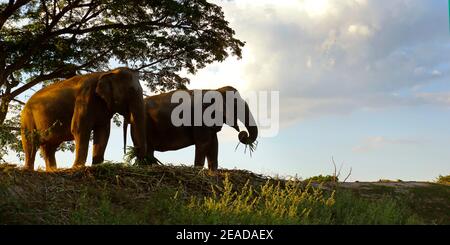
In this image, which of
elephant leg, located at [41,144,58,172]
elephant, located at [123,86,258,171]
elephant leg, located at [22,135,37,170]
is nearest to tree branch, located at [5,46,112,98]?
elephant, located at [123,86,258,171]

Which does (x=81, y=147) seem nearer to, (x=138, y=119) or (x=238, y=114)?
(x=138, y=119)

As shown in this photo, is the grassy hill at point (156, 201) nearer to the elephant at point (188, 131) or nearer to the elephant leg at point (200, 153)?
the elephant leg at point (200, 153)

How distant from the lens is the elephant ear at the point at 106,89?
469 inches

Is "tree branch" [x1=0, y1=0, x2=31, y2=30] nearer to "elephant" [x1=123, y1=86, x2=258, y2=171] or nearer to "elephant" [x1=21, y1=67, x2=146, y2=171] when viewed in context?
"elephant" [x1=123, y1=86, x2=258, y2=171]

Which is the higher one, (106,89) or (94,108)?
(106,89)

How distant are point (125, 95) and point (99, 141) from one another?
1121 mm

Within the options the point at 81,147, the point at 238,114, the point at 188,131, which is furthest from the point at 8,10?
the point at 81,147

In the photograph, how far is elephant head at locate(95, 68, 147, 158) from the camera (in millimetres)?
11914

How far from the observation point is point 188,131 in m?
15.1

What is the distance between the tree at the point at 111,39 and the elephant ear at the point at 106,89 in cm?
904

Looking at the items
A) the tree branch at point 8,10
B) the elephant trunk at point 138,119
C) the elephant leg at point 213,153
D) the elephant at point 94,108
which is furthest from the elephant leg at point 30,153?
the tree branch at point 8,10
